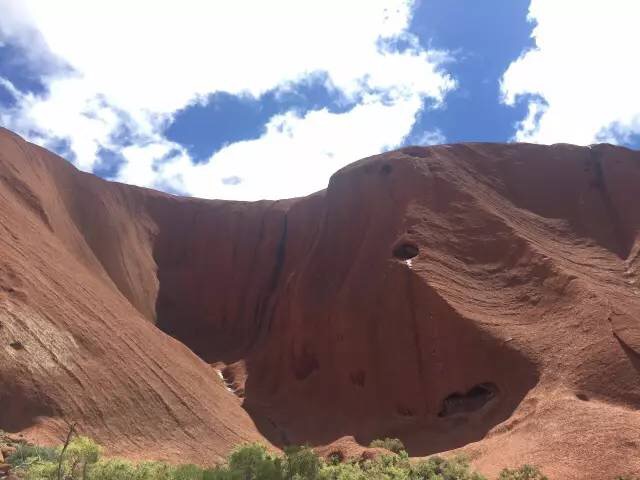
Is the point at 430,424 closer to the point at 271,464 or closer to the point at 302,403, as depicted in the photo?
the point at 302,403

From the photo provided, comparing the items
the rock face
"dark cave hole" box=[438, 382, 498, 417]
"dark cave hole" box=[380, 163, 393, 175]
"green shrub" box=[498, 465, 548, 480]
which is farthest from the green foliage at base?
"dark cave hole" box=[380, 163, 393, 175]

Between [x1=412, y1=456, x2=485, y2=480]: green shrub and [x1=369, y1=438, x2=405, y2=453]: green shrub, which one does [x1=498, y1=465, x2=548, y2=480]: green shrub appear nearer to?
[x1=412, y1=456, x2=485, y2=480]: green shrub

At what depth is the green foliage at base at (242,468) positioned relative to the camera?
496 inches

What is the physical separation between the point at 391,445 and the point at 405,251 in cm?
975

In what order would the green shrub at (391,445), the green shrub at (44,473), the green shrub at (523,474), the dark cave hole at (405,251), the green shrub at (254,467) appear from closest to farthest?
the green shrub at (44,473) < the green shrub at (254,467) < the green shrub at (523,474) < the green shrub at (391,445) < the dark cave hole at (405,251)

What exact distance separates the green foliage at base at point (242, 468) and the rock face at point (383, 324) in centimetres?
148

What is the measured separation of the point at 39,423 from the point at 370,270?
16.3 m

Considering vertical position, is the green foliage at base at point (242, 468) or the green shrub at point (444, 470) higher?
the green shrub at point (444, 470)

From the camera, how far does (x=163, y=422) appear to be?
21734 millimetres

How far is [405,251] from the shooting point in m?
29.9

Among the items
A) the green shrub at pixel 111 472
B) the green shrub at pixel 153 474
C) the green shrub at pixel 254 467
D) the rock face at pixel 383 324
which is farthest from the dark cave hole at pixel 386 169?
the green shrub at pixel 111 472

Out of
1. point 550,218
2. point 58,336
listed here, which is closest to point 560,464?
point 58,336

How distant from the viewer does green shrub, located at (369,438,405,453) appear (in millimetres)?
22469

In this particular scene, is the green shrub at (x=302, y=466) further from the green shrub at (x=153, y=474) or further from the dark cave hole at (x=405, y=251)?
the dark cave hole at (x=405, y=251)
